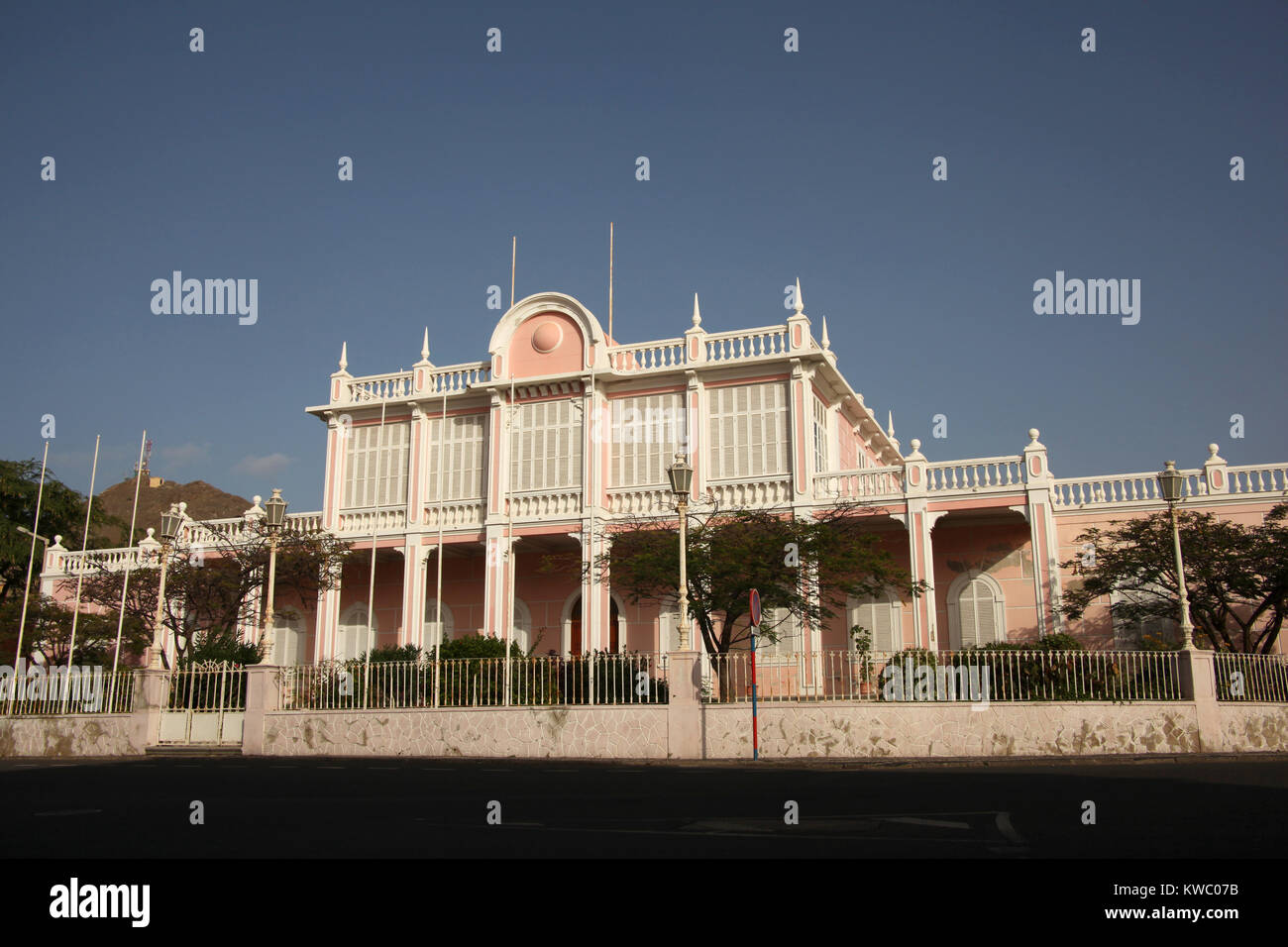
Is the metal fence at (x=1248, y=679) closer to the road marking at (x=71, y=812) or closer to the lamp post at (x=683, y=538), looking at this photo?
the lamp post at (x=683, y=538)

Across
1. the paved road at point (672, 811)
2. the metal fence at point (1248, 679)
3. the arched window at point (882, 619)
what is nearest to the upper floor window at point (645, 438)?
the arched window at point (882, 619)

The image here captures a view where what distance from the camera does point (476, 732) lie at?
17281mm

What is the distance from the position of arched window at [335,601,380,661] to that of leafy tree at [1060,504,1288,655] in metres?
18.9

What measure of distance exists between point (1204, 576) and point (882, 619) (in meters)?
7.45

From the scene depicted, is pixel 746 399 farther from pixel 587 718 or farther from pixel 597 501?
pixel 587 718

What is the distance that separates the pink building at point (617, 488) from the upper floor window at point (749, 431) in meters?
0.05

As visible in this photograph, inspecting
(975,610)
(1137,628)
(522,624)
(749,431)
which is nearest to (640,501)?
(749,431)

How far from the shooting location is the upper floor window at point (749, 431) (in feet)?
85.9

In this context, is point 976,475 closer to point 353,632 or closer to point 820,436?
point 820,436

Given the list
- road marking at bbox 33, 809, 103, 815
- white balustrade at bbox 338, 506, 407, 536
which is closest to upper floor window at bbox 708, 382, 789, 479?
white balustrade at bbox 338, 506, 407, 536

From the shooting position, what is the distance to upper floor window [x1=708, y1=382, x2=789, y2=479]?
26188 millimetres
